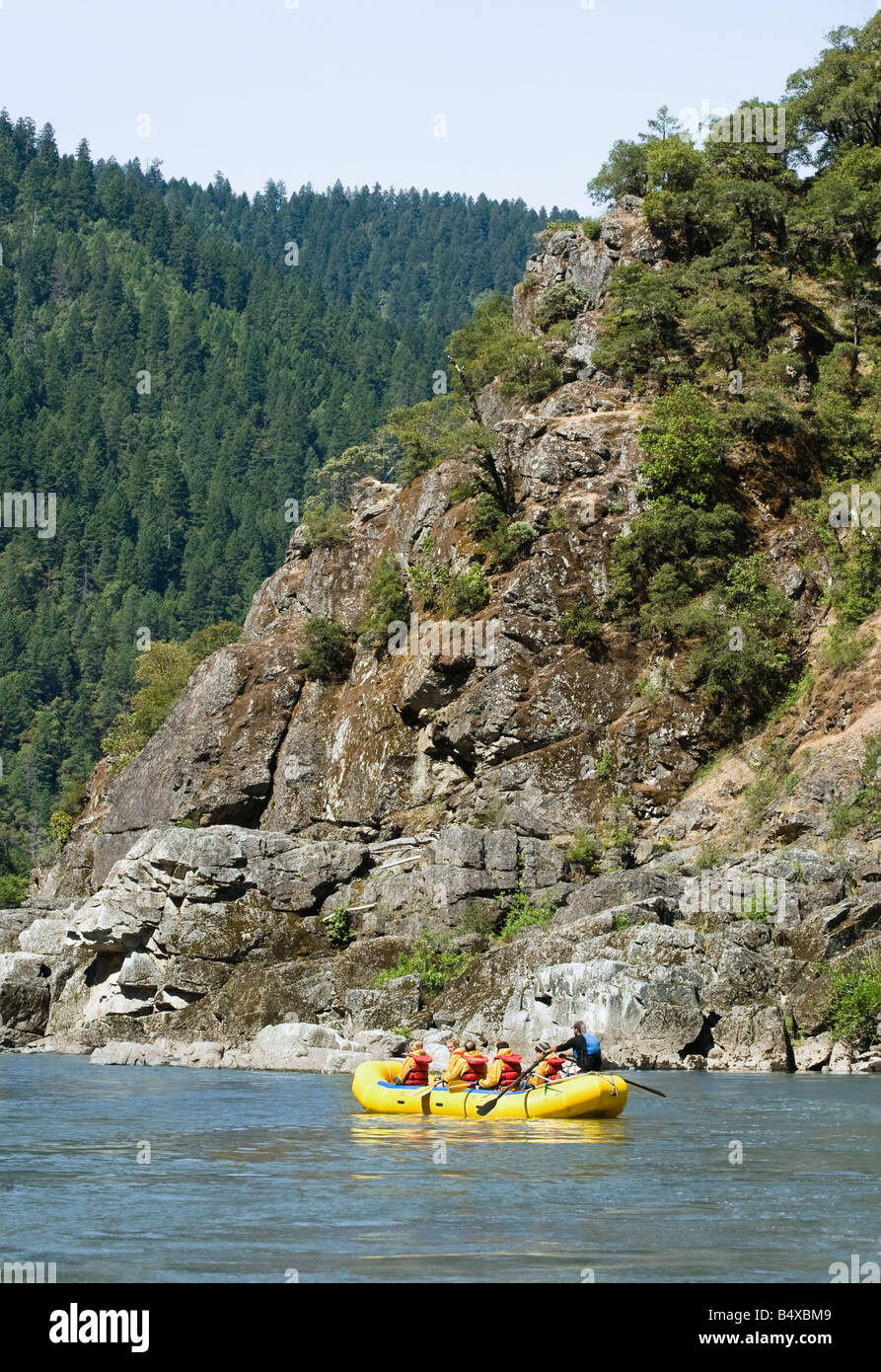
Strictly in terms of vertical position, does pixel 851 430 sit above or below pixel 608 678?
above

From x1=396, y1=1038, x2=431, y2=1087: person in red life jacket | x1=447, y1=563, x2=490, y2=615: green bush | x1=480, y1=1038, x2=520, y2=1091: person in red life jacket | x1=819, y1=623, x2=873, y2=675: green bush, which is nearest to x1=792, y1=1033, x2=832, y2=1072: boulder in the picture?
x1=480, y1=1038, x2=520, y2=1091: person in red life jacket

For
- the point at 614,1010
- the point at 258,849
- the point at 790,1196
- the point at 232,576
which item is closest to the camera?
the point at 790,1196

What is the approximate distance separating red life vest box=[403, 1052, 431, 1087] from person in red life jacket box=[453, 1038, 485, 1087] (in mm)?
784

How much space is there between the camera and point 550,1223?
1717cm

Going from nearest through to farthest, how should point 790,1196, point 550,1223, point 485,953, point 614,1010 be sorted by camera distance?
point 550,1223
point 790,1196
point 614,1010
point 485,953

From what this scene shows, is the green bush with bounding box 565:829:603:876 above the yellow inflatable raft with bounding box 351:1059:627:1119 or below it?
above

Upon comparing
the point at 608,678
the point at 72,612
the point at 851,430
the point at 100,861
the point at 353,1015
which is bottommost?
the point at 353,1015

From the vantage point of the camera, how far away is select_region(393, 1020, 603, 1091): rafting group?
27.4m

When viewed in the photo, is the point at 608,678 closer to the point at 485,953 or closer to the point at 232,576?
the point at 485,953

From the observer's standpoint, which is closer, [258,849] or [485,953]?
[485,953]

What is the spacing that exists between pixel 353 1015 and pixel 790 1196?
77.0ft

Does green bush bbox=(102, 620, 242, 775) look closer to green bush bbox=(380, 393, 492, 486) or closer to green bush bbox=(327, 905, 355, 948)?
green bush bbox=(380, 393, 492, 486)

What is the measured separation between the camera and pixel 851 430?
5350 centimetres

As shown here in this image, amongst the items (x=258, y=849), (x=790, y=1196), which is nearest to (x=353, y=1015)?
(x=258, y=849)
